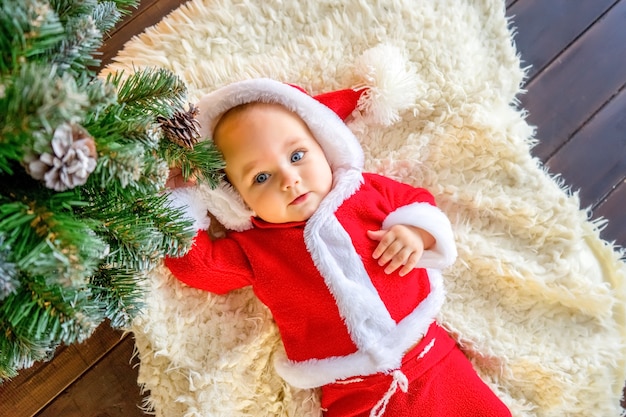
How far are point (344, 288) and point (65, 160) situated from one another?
633mm

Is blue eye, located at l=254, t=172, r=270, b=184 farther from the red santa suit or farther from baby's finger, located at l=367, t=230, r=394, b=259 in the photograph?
baby's finger, located at l=367, t=230, r=394, b=259

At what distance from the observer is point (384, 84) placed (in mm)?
1095

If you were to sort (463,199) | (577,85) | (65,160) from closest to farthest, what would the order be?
(65,160), (463,199), (577,85)

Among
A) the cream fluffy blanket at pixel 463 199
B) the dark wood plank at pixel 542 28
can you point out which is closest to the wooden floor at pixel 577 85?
the dark wood plank at pixel 542 28

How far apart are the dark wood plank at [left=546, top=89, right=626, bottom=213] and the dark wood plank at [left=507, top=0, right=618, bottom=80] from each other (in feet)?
0.65

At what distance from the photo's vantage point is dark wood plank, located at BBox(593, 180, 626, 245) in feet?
4.22

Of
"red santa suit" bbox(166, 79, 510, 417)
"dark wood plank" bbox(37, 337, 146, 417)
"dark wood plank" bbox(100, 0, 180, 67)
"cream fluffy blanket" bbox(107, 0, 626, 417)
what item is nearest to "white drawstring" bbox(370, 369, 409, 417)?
"red santa suit" bbox(166, 79, 510, 417)

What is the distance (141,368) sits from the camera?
1080 mm

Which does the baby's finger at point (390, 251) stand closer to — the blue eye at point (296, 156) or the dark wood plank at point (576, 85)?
the blue eye at point (296, 156)

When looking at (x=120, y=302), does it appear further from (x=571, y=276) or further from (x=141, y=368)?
(x=571, y=276)

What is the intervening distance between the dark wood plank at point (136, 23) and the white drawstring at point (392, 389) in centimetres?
96

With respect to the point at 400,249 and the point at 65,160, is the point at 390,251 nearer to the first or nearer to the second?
the point at 400,249

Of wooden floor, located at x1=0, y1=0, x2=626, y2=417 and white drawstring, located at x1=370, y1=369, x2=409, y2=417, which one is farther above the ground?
wooden floor, located at x1=0, y1=0, x2=626, y2=417

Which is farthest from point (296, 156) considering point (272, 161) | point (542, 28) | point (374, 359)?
point (542, 28)
